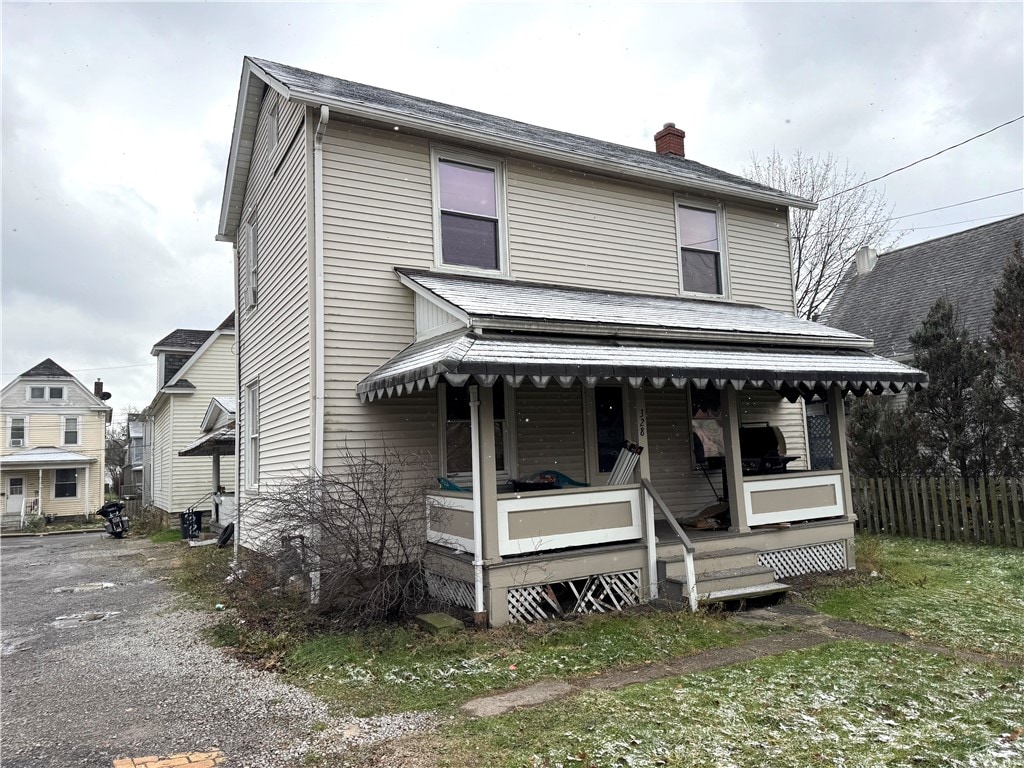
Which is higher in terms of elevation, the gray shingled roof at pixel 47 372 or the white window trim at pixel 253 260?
the gray shingled roof at pixel 47 372

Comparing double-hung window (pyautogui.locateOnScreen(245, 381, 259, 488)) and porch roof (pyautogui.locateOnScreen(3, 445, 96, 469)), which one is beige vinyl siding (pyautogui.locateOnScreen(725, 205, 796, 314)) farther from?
porch roof (pyautogui.locateOnScreen(3, 445, 96, 469))

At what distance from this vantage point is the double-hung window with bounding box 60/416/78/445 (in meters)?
33.6

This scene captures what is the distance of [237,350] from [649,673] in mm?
10754

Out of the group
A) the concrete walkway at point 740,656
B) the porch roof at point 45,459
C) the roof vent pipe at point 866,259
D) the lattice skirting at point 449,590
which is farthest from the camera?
the porch roof at point 45,459

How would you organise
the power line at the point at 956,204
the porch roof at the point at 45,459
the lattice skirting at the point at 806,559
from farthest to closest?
1. the porch roof at the point at 45,459
2. the power line at the point at 956,204
3. the lattice skirting at the point at 806,559

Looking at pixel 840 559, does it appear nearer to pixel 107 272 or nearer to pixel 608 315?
pixel 608 315

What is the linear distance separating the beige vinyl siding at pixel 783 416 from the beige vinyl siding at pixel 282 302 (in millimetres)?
7473

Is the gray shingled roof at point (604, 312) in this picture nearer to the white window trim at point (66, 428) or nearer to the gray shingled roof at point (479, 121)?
the gray shingled roof at point (479, 121)

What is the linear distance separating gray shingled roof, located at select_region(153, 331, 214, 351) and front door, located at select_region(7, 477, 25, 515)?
11.5 m

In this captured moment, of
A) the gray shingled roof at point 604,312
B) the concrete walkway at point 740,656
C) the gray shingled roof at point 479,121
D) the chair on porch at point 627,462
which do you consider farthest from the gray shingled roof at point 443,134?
the concrete walkway at point 740,656

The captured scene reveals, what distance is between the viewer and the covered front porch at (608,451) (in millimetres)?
7070

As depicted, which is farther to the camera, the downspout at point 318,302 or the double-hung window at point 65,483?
the double-hung window at point 65,483

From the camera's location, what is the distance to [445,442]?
8.98 metres

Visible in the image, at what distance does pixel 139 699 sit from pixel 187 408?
20716 mm
